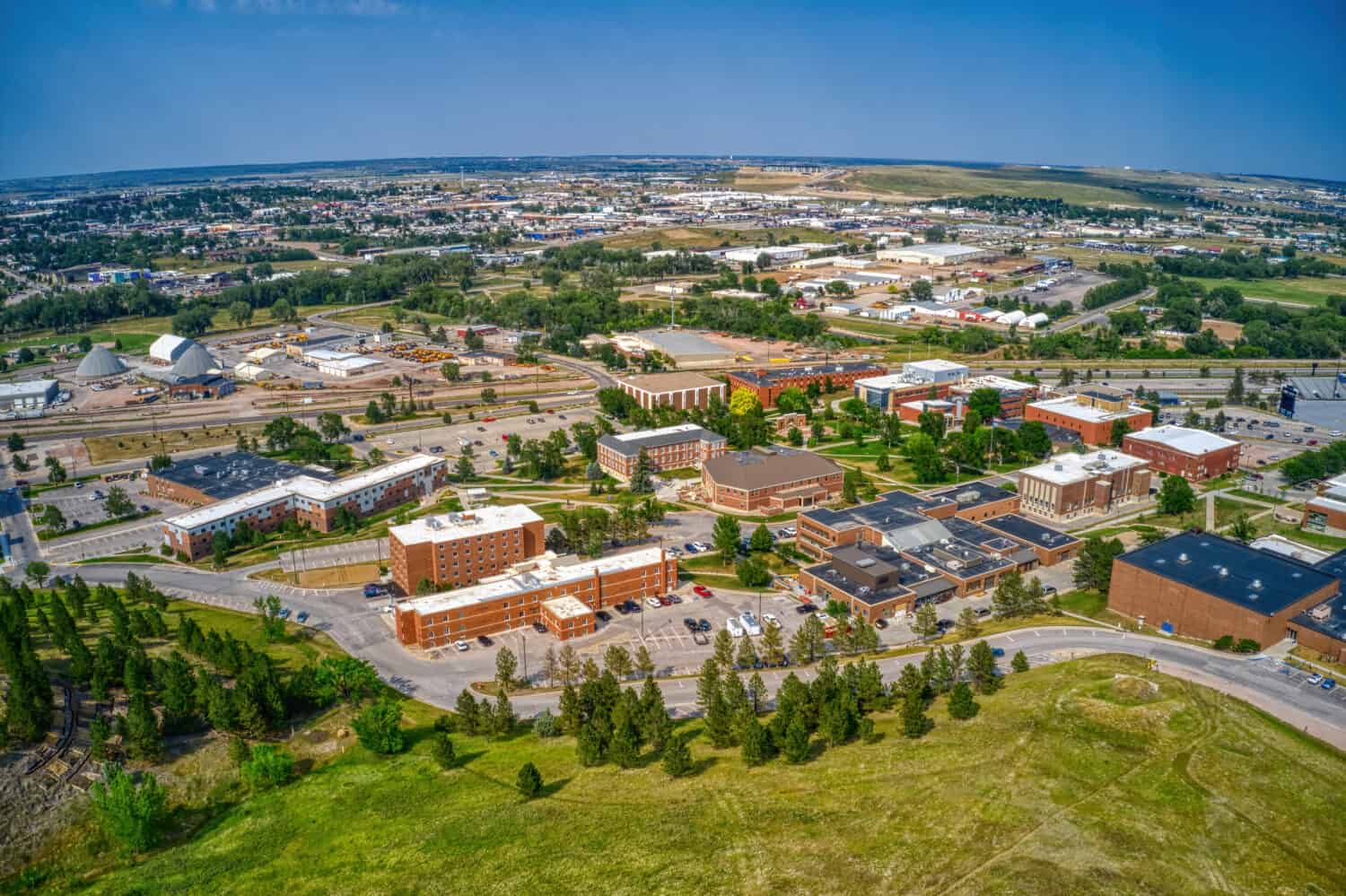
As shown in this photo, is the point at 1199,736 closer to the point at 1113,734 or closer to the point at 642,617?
the point at 1113,734

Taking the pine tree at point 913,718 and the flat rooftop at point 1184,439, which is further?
the flat rooftop at point 1184,439

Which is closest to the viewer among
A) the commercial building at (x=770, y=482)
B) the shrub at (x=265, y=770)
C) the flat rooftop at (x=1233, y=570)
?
the shrub at (x=265, y=770)

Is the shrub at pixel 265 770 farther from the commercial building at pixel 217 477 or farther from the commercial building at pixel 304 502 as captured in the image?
the commercial building at pixel 217 477

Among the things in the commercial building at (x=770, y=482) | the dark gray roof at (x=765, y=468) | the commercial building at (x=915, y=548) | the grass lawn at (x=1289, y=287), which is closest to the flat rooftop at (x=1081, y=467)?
the commercial building at (x=915, y=548)

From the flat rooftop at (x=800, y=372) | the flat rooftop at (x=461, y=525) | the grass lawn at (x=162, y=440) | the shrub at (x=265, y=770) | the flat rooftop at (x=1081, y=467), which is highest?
the flat rooftop at (x=800, y=372)

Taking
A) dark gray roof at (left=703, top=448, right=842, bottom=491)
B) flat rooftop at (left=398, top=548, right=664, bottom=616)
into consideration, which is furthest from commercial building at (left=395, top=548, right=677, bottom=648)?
dark gray roof at (left=703, top=448, right=842, bottom=491)
